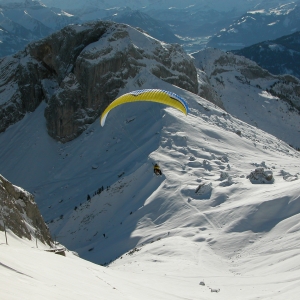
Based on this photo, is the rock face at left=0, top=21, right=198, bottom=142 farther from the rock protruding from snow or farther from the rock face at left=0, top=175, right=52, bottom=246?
the rock face at left=0, top=175, right=52, bottom=246

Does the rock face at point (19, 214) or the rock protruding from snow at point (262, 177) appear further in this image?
the rock protruding from snow at point (262, 177)

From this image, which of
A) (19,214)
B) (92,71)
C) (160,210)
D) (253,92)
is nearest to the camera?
(19,214)

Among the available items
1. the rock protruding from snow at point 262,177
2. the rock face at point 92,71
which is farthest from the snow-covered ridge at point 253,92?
the rock protruding from snow at point 262,177

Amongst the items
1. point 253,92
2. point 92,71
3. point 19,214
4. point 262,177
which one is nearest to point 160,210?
point 262,177

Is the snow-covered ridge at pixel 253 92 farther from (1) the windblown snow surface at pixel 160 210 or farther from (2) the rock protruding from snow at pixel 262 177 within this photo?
(2) the rock protruding from snow at pixel 262 177

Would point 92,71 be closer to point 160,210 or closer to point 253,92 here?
point 160,210

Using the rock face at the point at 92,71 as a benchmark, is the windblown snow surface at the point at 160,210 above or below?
below

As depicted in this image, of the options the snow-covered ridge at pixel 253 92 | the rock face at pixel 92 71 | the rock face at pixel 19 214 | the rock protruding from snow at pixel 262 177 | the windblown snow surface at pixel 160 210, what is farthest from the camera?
the snow-covered ridge at pixel 253 92
